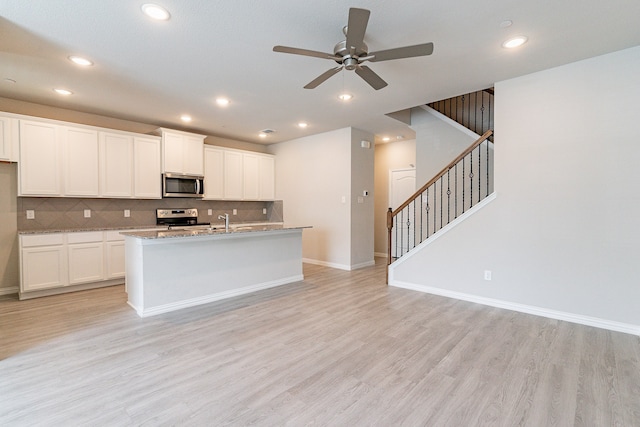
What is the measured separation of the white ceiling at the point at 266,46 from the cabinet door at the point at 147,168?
0.82 metres

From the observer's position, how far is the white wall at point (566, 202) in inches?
119

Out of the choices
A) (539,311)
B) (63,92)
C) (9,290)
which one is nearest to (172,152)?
(63,92)

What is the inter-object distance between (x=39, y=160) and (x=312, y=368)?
15.9ft

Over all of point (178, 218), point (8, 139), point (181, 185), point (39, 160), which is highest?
point (8, 139)

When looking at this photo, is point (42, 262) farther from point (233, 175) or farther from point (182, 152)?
point (233, 175)


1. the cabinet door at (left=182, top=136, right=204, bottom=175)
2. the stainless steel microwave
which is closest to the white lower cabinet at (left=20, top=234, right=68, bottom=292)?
the stainless steel microwave

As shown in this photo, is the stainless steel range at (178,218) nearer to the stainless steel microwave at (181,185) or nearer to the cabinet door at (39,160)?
the stainless steel microwave at (181,185)

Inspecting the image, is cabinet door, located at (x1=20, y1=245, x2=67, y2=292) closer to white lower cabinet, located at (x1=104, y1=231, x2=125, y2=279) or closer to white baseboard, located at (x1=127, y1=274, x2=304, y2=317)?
white lower cabinet, located at (x1=104, y1=231, x2=125, y2=279)

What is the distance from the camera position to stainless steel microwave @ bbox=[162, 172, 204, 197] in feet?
17.8

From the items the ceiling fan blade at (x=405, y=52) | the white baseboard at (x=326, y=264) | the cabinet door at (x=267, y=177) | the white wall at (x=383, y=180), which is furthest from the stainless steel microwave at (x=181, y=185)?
the ceiling fan blade at (x=405, y=52)

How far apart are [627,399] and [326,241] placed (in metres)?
4.77

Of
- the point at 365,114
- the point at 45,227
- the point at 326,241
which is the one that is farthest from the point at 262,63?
the point at 45,227

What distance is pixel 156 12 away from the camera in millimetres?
2365

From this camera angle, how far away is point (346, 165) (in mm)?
5910
